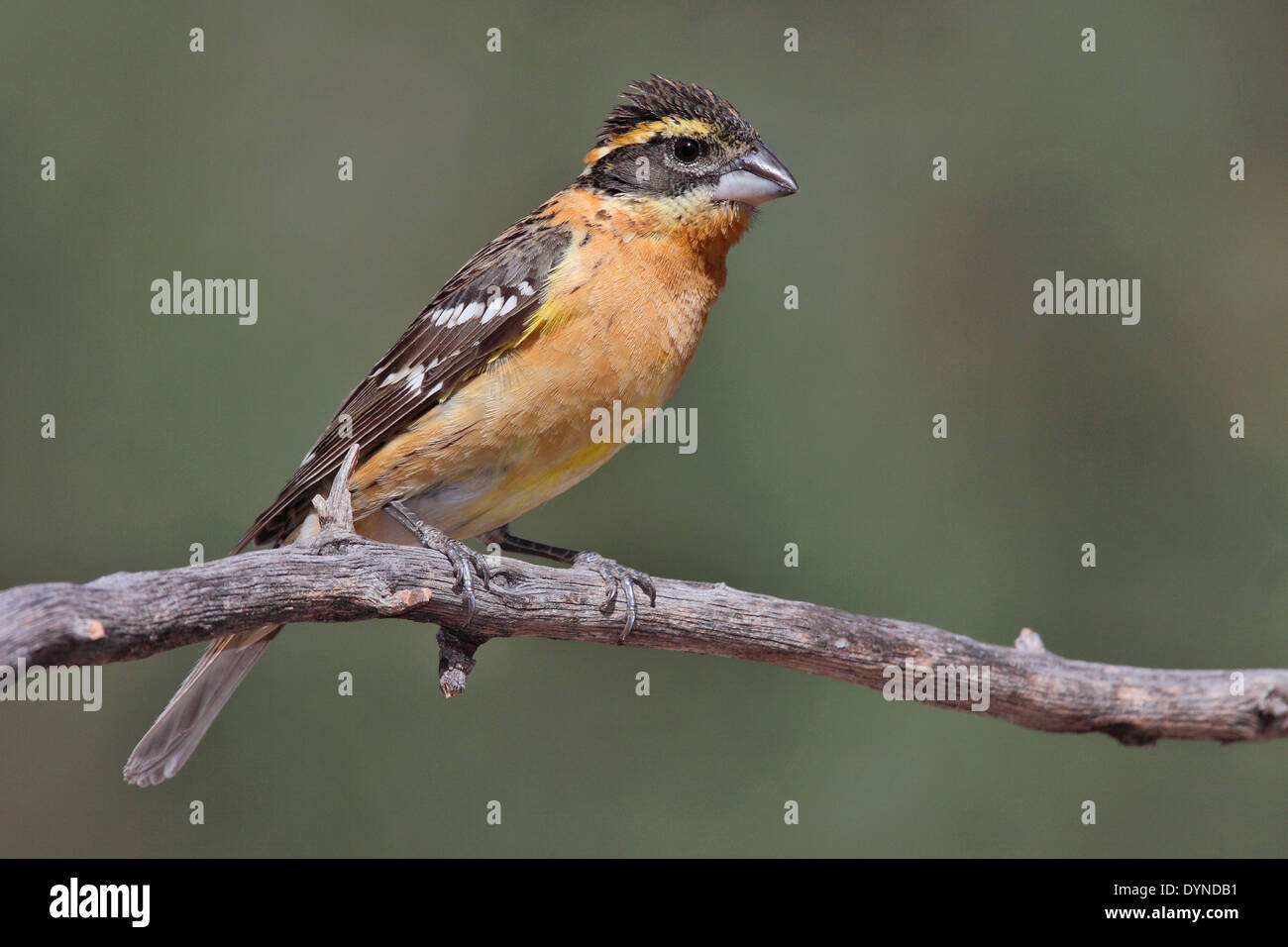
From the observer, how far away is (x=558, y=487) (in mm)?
4766

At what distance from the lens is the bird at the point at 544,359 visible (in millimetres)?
4414

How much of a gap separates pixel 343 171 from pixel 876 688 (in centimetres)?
514

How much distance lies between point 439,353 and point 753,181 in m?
1.35

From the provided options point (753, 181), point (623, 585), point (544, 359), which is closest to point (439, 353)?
point (544, 359)

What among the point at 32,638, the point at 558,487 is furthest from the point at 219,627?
the point at 558,487

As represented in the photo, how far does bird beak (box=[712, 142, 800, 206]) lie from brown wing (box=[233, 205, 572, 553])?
0.63 m

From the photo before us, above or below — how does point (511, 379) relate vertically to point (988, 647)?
above

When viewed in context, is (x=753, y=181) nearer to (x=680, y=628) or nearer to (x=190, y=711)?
(x=680, y=628)

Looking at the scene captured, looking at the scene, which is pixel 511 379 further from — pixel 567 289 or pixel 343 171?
pixel 343 171
